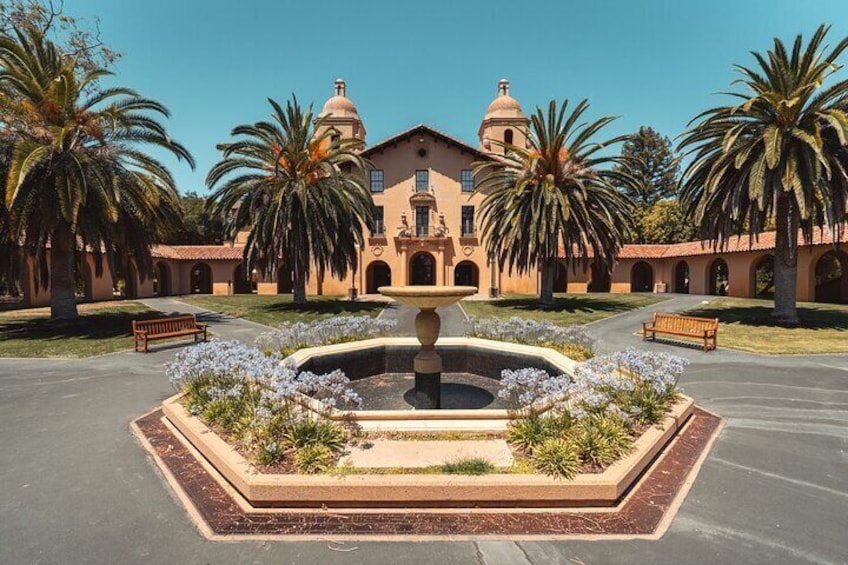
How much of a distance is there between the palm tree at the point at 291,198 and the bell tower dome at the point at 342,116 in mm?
14451

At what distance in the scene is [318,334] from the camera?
10.8 m

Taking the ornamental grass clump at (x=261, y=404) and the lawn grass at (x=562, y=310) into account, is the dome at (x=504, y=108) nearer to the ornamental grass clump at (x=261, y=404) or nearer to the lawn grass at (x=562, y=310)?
the lawn grass at (x=562, y=310)

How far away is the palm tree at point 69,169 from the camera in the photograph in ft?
46.6

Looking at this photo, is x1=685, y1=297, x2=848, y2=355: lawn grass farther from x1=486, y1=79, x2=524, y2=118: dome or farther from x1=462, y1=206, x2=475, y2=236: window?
x1=486, y1=79, x2=524, y2=118: dome

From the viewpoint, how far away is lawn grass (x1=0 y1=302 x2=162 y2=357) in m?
11.8

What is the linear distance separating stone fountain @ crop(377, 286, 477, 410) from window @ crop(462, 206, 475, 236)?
27.5 metres

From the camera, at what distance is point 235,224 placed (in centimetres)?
2209

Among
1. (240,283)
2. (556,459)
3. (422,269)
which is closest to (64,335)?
(556,459)

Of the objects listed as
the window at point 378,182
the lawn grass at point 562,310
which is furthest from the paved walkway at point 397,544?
the window at point 378,182

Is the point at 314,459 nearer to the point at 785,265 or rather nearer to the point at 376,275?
the point at 785,265

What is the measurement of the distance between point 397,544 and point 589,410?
10.7 ft

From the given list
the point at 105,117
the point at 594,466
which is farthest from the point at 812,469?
the point at 105,117

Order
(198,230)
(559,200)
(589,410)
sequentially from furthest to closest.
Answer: (198,230)
(559,200)
(589,410)

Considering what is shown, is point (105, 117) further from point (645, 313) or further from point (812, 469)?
point (645, 313)
